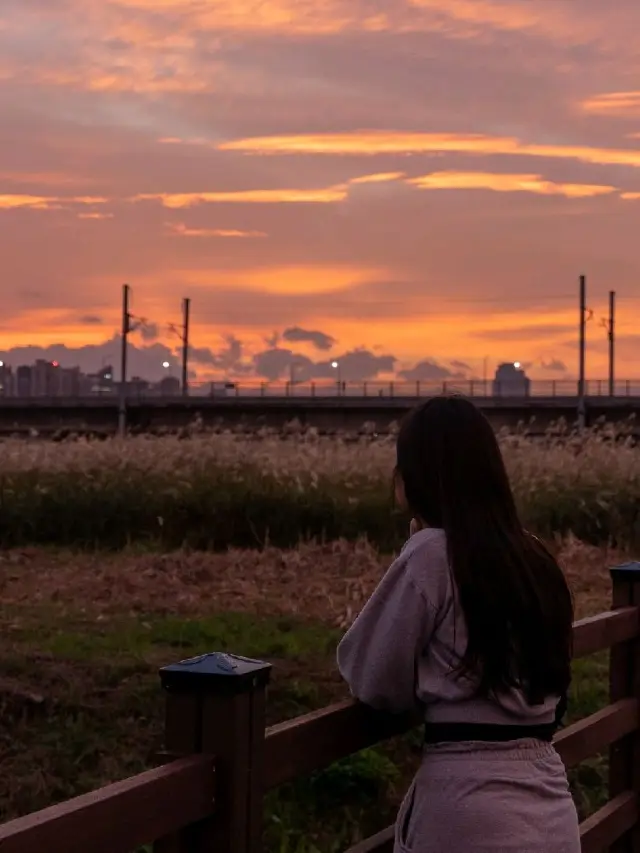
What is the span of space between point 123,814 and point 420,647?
0.89 m

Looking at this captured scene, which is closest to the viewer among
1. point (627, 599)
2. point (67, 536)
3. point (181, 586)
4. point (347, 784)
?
point (627, 599)

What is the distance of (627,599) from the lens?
5.36 m

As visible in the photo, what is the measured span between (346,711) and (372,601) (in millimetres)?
399

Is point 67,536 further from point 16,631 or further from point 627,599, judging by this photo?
point 627,599

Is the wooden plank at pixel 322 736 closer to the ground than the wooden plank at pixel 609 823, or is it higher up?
higher up

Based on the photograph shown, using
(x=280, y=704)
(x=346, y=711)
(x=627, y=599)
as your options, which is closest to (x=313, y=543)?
(x=280, y=704)

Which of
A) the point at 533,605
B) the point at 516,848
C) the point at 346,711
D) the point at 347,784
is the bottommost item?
the point at 347,784

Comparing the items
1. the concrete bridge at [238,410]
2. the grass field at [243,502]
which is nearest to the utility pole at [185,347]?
the concrete bridge at [238,410]

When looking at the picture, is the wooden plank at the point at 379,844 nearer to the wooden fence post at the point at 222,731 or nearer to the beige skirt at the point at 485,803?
the beige skirt at the point at 485,803

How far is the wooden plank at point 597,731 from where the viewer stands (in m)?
4.62

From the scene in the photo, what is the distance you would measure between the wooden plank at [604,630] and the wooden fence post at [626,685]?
83 millimetres

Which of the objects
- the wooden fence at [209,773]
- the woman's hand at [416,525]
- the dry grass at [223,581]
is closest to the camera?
the wooden fence at [209,773]

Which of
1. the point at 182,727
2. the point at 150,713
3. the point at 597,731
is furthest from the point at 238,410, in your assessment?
→ the point at 182,727

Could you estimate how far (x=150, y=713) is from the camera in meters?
7.07
